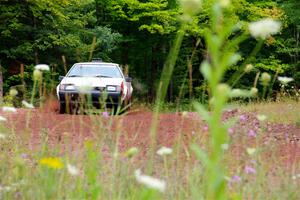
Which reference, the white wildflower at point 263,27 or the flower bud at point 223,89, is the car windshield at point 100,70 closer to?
the white wildflower at point 263,27

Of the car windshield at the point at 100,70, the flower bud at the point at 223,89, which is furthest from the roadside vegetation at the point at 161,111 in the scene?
the car windshield at the point at 100,70

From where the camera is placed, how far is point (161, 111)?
1580cm

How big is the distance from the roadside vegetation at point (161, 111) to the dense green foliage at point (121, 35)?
3.3 inches

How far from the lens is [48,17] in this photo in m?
25.7

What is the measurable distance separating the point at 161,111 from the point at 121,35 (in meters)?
13.3

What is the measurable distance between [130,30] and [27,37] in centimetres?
763

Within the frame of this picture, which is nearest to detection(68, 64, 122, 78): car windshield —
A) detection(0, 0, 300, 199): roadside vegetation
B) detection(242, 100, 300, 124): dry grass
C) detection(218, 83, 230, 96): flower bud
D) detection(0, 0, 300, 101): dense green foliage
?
detection(0, 0, 300, 199): roadside vegetation

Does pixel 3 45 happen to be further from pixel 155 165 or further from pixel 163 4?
pixel 155 165

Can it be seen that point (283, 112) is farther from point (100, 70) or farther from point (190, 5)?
point (190, 5)

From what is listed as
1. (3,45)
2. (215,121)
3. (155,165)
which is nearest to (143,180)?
(215,121)

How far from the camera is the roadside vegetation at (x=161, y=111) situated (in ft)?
5.37

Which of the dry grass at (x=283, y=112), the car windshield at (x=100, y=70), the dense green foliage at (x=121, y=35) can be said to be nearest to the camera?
the dry grass at (x=283, y=112)

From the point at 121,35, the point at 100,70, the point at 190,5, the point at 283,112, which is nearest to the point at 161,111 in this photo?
the point at 100,70

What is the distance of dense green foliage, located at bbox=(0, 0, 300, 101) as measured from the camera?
25188 mm
